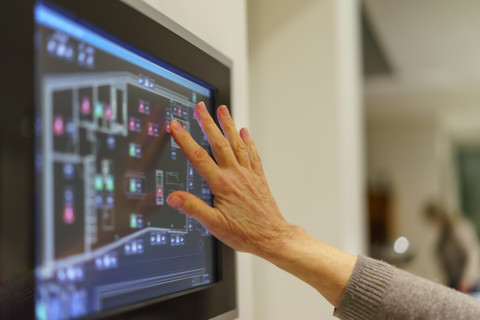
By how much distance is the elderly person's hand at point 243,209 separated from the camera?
75 cm

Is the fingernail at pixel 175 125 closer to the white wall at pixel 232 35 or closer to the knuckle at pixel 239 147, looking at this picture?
the knuckle at pixel 239 147

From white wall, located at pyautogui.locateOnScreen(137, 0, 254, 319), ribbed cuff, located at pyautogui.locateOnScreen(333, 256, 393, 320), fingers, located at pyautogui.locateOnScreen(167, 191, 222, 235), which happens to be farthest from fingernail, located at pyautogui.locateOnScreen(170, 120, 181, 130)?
ribbed cuff, located at pyautogui.locateOnScreen(333, 256, 393, 320)

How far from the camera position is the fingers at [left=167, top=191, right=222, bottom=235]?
2.35 feet

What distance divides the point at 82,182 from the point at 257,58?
3.67ft

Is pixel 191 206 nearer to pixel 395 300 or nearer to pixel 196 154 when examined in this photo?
pixel 196 154

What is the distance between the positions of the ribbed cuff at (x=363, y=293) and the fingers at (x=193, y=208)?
28 cm

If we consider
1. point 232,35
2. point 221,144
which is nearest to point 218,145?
point 221,144

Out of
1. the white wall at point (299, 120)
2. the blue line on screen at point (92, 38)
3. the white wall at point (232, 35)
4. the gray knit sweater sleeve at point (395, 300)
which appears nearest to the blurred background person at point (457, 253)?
the white wall at point (299, 120)

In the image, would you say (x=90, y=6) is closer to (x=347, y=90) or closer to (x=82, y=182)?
(x=82, y=182)

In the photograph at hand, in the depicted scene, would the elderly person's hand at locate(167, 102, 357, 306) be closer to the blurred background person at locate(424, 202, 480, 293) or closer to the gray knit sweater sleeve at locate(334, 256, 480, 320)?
the gray knit sweater sleeve at locate(334, 256, 480, 320)

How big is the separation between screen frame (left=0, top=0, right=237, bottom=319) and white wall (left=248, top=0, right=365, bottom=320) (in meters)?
0.53

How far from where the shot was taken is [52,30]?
542mm

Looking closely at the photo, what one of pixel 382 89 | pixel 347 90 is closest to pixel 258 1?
pixel 347 90

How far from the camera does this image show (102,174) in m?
0.59
